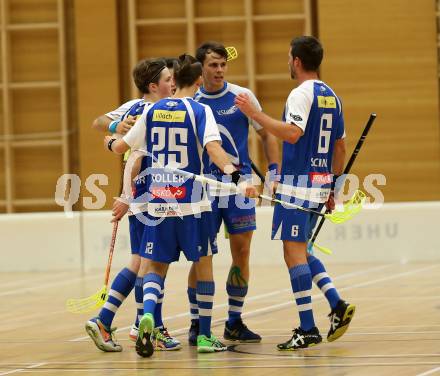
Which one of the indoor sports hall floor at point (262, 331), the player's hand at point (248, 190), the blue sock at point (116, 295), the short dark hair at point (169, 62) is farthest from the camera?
the short dark hair at point (169, 62)

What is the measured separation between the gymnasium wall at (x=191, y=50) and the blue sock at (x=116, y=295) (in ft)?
23.6

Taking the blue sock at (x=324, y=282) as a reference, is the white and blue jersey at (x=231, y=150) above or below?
above

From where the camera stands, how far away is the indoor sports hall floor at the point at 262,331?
5.34 meters

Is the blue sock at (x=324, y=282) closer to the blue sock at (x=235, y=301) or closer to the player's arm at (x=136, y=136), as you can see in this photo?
the blue sock at (x=235, y=301)

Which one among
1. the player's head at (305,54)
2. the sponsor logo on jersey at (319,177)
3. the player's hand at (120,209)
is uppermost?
the player's head at (305,54)

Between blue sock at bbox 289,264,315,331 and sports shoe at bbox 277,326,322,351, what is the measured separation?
3 cm

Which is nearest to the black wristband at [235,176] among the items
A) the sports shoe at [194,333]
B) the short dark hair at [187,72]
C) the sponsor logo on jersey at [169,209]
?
the sponsor logo on jersey at [169,209]

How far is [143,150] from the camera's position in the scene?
5.96 metres

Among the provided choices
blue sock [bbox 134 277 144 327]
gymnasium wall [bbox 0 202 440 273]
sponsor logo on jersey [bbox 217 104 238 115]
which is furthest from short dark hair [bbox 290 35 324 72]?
gymnasium wall [bbox 0 202 440 273]

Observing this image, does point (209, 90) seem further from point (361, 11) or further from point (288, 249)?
point (361, 11)

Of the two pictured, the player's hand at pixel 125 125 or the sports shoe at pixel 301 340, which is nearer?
the sports shoe at pixel 301 340

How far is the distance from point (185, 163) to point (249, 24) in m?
7.89

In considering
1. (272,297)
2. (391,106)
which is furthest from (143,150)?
(391,106)

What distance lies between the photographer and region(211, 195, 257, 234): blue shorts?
653 cm
